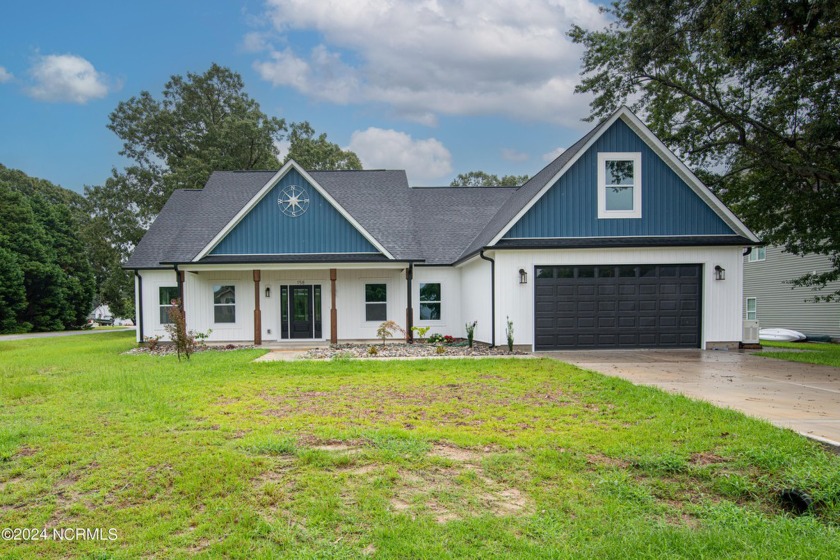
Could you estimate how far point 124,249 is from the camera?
96.6ft

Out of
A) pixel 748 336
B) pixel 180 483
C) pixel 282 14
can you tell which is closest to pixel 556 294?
pixel 748 336

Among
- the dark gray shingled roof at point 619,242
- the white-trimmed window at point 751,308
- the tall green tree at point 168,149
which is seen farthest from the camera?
the tall green tree at point 168,149

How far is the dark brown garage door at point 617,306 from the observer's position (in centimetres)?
1362

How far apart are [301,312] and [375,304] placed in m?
2.59

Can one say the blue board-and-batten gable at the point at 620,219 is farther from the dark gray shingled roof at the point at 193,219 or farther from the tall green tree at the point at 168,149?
the tall green tree at the point at 168,149

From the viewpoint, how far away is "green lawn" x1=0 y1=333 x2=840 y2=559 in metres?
3.22

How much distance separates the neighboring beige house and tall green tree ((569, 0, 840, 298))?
7073 mm

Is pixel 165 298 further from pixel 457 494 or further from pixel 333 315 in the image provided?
pixel 457 494

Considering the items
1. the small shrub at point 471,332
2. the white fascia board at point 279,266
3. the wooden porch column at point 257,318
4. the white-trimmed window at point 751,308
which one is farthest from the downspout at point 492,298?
the white-trimmed window at point 751,308

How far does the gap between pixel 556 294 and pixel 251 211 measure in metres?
9.93

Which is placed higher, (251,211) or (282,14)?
(282,14)

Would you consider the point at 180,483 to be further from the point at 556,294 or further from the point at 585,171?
the point at 585,171

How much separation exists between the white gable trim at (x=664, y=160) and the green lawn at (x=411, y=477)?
735cm

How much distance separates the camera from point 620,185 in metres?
14.0
